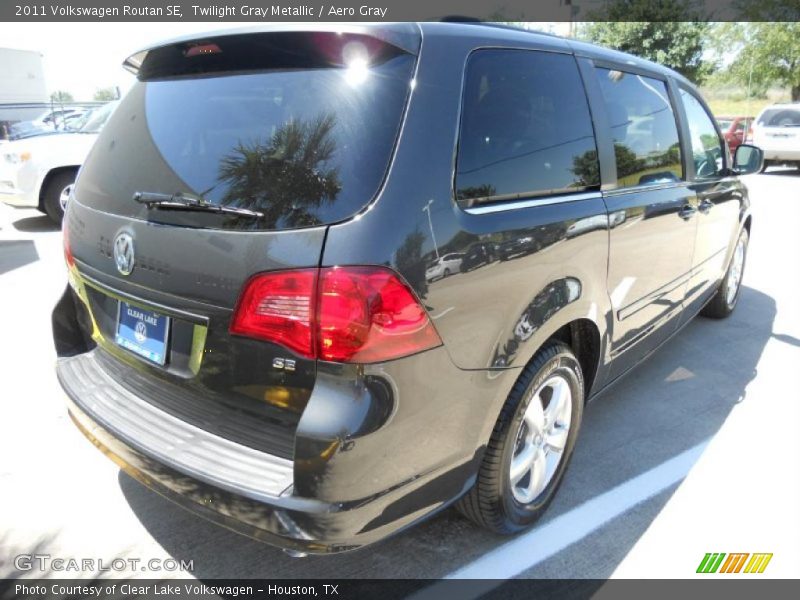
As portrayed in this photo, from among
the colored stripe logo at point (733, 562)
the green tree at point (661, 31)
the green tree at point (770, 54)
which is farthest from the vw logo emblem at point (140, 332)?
the green tree at point (770, 54)

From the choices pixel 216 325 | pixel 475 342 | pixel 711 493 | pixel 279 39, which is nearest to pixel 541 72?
pixel 279 39

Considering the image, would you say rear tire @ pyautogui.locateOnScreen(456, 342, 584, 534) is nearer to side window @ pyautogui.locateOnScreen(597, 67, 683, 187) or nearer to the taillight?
the taillight

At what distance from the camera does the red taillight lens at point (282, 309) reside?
1.65 metres

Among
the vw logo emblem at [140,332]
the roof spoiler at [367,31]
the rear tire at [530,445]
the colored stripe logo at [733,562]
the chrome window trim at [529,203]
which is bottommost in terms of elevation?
the colored stripe logo at [733,562]

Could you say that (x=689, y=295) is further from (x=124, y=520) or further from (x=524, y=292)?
(x=124, y=520)

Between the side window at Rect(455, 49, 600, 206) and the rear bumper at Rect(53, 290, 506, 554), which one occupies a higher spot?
the side window at Rect(455, 49, 600, 206)

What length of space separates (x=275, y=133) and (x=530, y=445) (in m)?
1.54

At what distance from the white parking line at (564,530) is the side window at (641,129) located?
140cm

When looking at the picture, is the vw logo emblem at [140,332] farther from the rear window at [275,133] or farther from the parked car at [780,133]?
the parked car at [780,133]

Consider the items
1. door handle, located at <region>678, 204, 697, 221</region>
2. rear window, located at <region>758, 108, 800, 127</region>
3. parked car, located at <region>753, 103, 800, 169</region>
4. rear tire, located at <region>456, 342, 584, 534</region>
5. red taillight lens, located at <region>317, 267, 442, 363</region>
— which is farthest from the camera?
rear window, located at <region>758, 108, 800, 127</region>

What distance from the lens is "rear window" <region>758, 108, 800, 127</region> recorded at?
1606 centimetres

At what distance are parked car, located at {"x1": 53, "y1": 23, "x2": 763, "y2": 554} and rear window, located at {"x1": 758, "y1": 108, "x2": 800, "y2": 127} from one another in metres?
17.0

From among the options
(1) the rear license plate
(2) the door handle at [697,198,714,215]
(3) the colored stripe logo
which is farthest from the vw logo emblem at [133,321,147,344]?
(2) the door handle at [697,198,714,215]

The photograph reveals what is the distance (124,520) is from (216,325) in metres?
1.25
